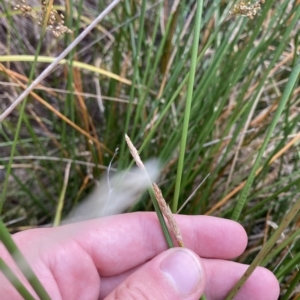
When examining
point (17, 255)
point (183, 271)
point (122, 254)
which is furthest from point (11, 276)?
point (122, 254)

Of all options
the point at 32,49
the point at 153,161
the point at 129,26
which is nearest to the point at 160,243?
the point at 153,161

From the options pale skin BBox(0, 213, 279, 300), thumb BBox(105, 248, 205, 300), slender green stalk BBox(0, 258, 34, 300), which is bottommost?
pale skin BBox(0, 213, 279, 300)

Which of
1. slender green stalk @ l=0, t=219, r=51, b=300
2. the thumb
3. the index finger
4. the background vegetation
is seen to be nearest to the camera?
slender green stalk @ l=0, t=219, r=51, b=300

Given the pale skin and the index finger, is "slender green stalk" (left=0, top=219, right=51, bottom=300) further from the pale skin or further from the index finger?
the index finger

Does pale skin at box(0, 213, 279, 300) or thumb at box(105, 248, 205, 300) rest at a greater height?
thumb at box(105, 248, 205, 300)

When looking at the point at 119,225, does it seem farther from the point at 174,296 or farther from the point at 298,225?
the point at 298,225

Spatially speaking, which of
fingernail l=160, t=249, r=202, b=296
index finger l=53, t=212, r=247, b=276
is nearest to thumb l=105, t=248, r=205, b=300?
fingernail l=160, t=249, r=202, b=296

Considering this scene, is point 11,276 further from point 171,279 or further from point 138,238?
point 138,238

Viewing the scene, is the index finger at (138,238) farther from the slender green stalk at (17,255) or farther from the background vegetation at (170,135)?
the slender green stalk at (17,255)

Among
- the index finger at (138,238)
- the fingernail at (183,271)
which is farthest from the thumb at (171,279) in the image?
the index finger at (138,238)
